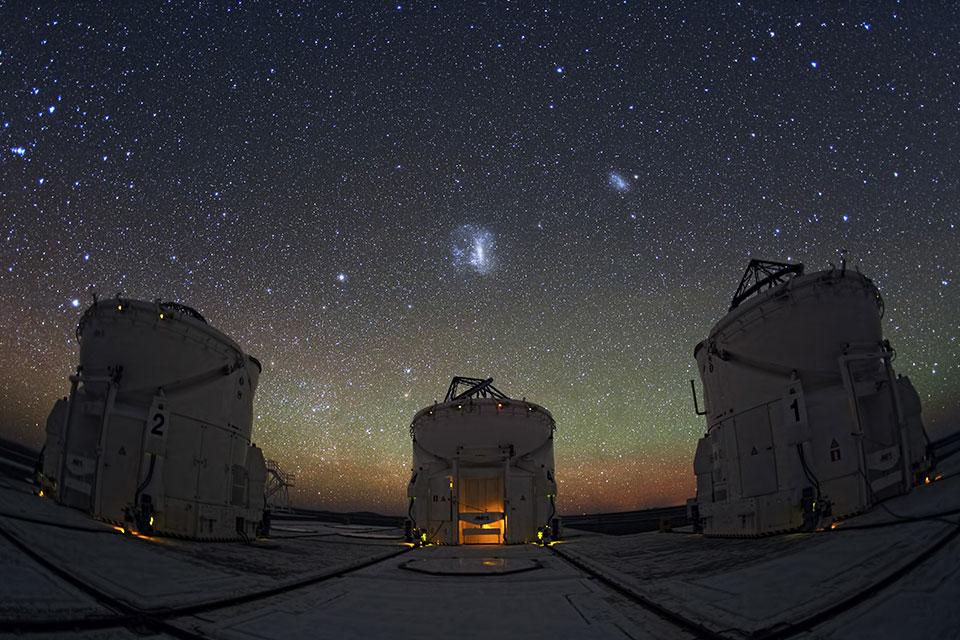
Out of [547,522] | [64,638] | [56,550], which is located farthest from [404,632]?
[547,522]

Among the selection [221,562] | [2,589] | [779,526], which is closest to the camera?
[2,589]

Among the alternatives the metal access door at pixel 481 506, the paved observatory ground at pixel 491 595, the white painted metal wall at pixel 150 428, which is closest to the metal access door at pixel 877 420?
the paved observatory ground at pixel 491 595

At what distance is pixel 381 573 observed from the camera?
815cm

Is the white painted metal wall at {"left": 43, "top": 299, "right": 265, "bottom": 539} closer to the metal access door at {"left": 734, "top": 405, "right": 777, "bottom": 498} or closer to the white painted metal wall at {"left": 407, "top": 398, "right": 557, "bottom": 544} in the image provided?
the white painted metal wall at {"left": 407, "top": 398, "right": 557, "bottom": 544}

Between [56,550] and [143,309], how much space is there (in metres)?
10.2

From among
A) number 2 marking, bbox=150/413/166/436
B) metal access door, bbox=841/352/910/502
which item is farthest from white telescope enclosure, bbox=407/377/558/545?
metal access door, bbox=841/352/910/502

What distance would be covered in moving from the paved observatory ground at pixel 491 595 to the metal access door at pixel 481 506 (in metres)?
14.5

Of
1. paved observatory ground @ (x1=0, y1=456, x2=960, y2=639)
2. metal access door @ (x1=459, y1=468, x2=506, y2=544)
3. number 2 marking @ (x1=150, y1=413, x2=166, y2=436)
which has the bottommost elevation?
metal access door @ (x1=459, y1=468, x2=506, y2=544)

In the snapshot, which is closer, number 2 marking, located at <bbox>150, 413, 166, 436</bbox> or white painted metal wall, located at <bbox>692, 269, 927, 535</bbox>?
white painted metal wall, located at <bbox>692, 269, 927, 535</bbox>

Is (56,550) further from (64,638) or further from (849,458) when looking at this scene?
(849,458)

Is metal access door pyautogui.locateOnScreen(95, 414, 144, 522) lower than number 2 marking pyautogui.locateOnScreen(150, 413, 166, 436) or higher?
lower

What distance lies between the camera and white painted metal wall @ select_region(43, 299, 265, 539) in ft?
39.0

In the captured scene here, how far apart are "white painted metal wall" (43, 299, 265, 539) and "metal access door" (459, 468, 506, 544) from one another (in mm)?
9828

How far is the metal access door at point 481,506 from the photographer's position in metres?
21.2
